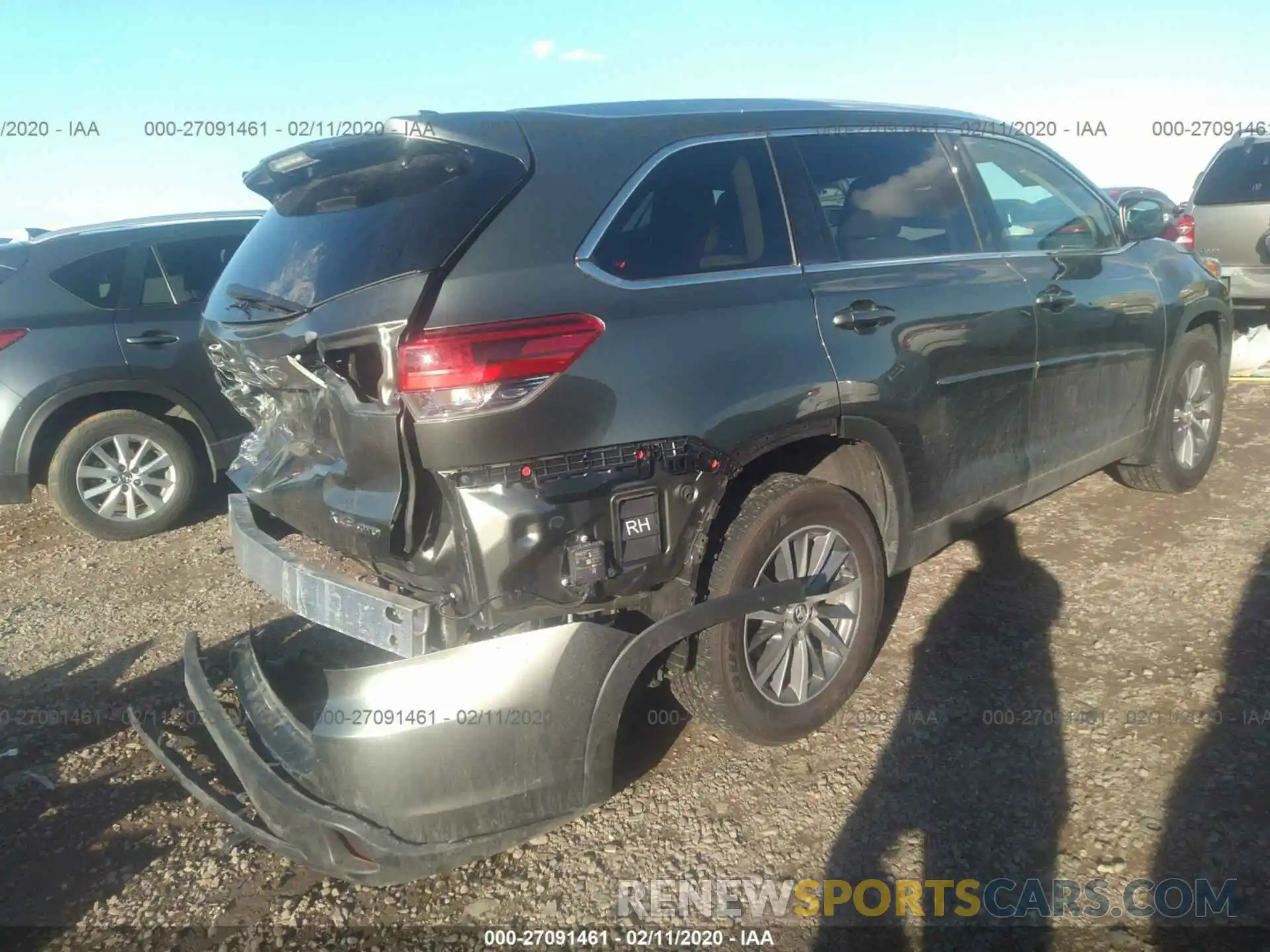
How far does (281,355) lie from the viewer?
2.44 meters

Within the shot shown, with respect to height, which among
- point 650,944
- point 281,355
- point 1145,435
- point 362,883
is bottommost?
point 650,944

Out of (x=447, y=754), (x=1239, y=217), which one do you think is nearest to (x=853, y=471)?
(x=447, y=754)

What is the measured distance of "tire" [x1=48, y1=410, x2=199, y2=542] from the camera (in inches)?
201

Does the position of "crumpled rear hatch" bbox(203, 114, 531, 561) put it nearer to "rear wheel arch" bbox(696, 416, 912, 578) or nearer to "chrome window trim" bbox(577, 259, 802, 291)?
"chrome window trim" bbox(577, 259, 802, 291)

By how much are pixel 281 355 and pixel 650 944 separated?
1.77 m

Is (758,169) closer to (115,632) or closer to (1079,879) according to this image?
(1079,879)

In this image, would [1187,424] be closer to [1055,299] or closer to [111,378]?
[1055,299]

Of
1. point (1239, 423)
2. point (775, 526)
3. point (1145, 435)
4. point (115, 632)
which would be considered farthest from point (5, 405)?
point (1239, 423)

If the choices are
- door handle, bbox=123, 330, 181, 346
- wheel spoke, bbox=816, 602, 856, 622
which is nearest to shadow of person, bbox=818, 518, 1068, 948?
wheel spoke, bbox=816, 602, 856, 622

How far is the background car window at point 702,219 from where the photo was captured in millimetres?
2486

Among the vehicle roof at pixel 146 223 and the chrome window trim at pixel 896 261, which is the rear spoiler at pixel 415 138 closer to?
the chrome window trim at pixel 896 261

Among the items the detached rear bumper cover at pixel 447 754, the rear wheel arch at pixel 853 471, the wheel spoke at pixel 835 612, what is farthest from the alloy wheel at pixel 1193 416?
the detached rear bumper cover at pixel 447 754

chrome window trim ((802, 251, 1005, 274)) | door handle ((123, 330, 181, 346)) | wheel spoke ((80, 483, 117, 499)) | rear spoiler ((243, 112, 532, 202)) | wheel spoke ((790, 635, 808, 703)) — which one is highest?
rear spoiler ((243, 112, 532, 202))

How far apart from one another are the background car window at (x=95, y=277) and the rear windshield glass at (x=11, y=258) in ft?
0.51
